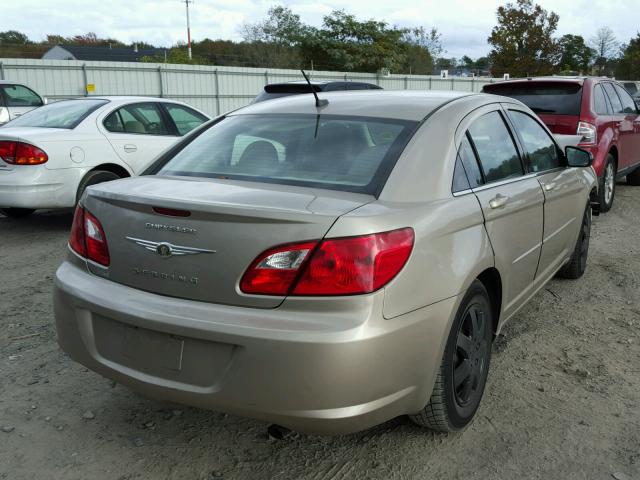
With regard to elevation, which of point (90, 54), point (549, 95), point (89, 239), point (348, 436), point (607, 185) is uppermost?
point (90, 54)

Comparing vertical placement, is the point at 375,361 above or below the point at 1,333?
above

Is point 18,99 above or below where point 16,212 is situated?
above

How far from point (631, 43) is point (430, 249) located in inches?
3076

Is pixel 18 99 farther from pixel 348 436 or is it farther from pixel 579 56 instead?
pixel 579 56

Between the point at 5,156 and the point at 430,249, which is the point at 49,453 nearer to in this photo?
the point at 430,249

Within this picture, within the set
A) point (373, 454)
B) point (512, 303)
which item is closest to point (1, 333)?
point (373, 454)

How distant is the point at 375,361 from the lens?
2.20 meters

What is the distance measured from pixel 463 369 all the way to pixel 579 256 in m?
2.71

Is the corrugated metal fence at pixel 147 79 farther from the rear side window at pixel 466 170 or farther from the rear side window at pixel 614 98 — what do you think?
the rear side window at pixel 466 170

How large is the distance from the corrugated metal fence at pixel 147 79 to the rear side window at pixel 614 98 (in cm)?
1554

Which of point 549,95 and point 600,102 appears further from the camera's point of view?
point 600,102

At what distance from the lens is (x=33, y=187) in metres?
6.25

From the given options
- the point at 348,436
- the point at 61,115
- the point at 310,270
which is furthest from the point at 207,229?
the point at 61,115

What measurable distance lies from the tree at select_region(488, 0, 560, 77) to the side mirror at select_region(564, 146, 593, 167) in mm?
47330
